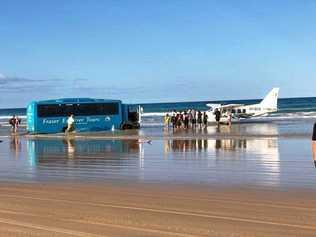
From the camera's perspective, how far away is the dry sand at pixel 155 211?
7969 millimetres

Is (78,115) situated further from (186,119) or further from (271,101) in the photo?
(271,101)

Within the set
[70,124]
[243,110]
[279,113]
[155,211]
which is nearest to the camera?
[155,211]

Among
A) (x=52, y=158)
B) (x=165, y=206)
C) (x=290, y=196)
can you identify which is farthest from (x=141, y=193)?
(x=52, y=158)

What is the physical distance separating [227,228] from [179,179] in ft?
20.7

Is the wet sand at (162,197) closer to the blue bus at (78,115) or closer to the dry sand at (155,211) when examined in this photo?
the dry sand at (155,211)

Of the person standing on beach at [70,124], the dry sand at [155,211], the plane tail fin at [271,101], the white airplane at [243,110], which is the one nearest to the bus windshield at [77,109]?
the person standing on beach at [70,124]

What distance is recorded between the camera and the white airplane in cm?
6406

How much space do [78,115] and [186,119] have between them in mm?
9280

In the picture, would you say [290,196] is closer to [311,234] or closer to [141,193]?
[141,193]

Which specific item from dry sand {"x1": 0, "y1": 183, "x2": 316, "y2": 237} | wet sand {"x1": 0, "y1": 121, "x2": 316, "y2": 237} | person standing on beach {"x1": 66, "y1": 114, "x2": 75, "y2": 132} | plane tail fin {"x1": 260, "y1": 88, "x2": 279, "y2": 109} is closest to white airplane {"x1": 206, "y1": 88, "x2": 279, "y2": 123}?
plane tail fin {"x1": 260, "y1": 88, "x2": 279, "y2": 109}

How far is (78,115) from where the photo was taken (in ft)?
163

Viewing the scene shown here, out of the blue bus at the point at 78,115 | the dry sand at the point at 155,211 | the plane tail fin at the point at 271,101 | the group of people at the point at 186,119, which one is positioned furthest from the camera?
the plane tail fin at the point at 271,101

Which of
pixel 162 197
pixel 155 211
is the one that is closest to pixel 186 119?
pixel 162 197

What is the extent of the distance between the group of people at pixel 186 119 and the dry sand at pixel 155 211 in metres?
40.3
